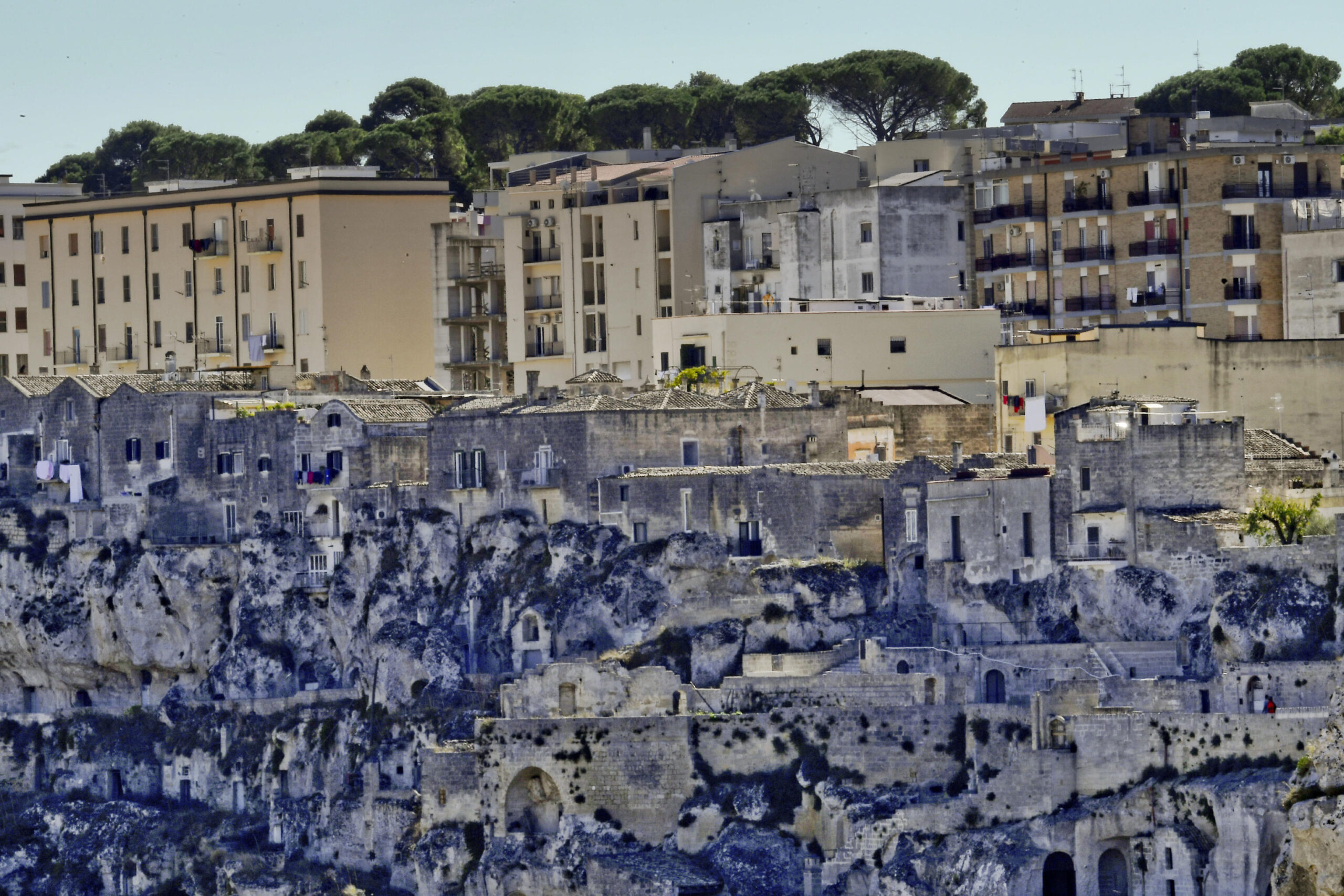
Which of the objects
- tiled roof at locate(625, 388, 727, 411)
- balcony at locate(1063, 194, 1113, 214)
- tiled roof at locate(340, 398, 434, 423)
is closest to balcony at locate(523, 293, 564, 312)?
tiled roof at locate(340, 398, 434, 423)

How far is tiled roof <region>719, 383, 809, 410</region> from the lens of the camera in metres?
77.1

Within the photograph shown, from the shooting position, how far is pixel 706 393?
79125 mm

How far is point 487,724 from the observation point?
230 feet

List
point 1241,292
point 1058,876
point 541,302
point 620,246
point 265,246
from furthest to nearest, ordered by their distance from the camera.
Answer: point 265,246, point 541,302, point 620,246, point 1241,292, point 1058,876

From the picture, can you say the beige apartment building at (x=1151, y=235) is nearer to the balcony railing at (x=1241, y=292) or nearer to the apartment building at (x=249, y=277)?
the balcony railing at (x=1241, y=292)

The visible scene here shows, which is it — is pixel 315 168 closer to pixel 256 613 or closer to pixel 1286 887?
pixel 256 613

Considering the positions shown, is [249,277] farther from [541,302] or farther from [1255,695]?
→ [1255,695]

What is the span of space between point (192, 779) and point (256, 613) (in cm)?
445

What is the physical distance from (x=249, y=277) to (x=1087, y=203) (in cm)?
2707

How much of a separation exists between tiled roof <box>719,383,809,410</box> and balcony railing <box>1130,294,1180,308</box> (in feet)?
36.7

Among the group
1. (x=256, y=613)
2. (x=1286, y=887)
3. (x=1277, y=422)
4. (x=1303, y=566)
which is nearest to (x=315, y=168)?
(x=256, y=613)

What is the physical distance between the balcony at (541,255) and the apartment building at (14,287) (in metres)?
18.4

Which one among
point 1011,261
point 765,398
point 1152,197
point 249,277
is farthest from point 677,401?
point 249,277

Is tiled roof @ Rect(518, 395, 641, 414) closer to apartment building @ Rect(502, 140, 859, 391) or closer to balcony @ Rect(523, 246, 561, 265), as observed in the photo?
apartment building @ Rect(502, 140, 859, 391)
